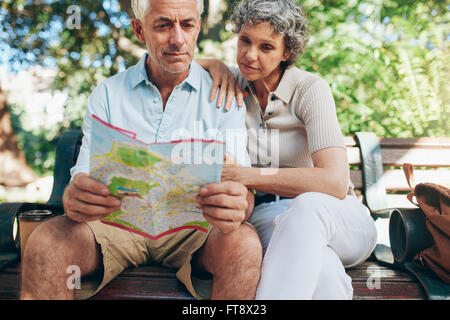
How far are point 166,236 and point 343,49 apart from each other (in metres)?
2.53

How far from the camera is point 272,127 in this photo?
2.10 metres

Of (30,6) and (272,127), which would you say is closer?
(272,127)

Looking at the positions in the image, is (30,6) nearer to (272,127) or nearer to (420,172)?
(272,127)

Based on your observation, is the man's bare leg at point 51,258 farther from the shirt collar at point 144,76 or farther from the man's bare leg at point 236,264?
the shirt collar at point 144,76

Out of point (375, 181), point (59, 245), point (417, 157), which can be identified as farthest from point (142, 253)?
point (417, 157)

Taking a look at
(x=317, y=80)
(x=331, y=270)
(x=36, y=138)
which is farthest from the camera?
(x=36, y=138)

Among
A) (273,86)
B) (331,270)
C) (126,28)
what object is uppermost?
(126,28)

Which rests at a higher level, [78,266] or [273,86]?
[273,86]

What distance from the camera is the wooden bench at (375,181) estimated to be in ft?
6.02

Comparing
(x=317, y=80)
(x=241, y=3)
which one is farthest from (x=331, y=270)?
(x=241, y=3)

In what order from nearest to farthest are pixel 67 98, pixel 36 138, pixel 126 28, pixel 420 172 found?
pixel 420 172 → pixel 126 28 → pixel 67 98 → pixel 36 138

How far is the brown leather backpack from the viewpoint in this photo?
1832mm

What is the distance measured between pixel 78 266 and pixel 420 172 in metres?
2.29

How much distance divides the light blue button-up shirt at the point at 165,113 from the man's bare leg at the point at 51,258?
0.55 metres
